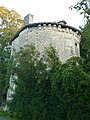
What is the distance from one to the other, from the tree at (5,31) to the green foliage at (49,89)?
1741 cm

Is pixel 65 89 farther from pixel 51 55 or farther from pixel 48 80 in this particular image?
pixel 51 55

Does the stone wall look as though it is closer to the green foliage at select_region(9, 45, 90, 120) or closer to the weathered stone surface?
the weathered stone surface

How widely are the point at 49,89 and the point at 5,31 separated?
21.4 metres

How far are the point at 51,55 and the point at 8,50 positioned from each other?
2016cm

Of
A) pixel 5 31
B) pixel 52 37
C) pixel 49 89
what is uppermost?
pixel 5 31

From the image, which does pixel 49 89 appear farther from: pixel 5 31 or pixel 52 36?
pixel 5 31

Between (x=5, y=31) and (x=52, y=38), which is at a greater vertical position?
(x=5, y=31)

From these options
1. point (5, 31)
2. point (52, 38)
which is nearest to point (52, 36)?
point (52, 38)

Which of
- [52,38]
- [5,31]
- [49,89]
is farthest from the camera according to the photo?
[5,31]

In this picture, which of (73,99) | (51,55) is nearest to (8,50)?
(51,55)

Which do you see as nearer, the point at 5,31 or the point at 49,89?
the point at 49,89

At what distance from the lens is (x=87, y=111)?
14.3 meters

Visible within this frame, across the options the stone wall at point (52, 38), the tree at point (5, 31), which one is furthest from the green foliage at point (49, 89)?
the tree at point (5, 31)

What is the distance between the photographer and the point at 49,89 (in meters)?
15.7
